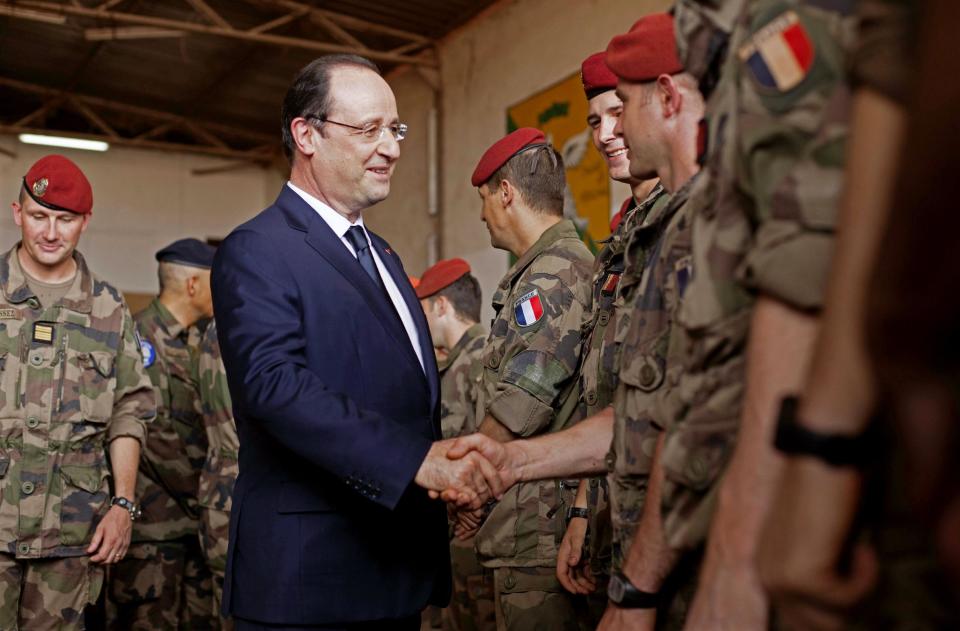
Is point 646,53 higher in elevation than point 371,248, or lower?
higher

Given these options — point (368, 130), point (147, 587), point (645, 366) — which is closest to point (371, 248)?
point (368, 130)

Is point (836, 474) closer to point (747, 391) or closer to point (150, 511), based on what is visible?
point (747, 391)

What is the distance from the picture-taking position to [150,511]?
509cm

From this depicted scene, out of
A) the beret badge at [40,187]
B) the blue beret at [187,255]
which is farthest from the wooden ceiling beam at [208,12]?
the beret badge at [40,187]

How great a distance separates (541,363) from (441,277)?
2430mm

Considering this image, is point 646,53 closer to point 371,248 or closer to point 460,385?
point 371,248

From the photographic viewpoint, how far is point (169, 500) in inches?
203

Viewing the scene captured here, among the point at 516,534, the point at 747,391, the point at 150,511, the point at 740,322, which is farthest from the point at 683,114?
the point at 150,511

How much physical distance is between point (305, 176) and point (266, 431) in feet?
2.41

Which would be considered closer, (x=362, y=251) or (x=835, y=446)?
(x=835, y=446)

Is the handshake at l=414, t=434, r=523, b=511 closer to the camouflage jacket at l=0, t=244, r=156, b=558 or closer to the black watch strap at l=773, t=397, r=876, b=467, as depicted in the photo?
the black watch strap at l=773, t=397, r=876, b=467

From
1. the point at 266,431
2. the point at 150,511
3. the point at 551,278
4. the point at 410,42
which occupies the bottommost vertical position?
the point at 150,511

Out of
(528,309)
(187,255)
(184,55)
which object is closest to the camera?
(528,309)

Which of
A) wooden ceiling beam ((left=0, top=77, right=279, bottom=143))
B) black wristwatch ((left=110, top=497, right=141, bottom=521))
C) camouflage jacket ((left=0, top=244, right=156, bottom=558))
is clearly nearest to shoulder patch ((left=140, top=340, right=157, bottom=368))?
camouflage jacket ((left=0, top=244, right=156, bottom=558))
